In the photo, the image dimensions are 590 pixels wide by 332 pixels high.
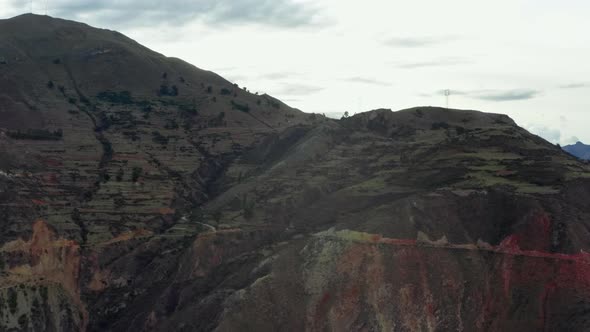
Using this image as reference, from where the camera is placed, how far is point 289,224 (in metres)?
86.2

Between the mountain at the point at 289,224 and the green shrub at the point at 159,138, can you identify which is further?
the green shrub at the point at 159,138

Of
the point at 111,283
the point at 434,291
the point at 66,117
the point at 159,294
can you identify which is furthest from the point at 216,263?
the point at 66,117

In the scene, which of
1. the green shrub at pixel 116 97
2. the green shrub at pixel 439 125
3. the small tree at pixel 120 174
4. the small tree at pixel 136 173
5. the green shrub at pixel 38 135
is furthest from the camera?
the green shrub at pixel 116 97

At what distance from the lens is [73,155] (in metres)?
112

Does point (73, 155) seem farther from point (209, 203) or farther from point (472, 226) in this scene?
point (472, 226)

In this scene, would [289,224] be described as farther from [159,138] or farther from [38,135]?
[38,135]

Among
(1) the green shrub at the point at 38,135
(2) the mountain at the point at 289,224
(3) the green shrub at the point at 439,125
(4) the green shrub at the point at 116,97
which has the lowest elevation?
(2) the mountain at the point at 289,224

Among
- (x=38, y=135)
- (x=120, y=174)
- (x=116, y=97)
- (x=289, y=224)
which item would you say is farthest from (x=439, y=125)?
(x=116, y=97)

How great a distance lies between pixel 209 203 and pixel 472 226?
1848 inches

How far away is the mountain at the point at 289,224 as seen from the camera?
6494cm

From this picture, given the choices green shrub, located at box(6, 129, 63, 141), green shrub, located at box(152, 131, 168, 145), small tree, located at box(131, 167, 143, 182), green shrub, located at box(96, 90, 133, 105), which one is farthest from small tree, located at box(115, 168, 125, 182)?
green shrub, located at box(96, 90, 133, 105)

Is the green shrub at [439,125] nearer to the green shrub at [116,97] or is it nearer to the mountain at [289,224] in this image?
the mountain at [289,224]

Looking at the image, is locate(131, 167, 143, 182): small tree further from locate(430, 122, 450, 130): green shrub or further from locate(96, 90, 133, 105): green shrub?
locate(430, 122, 450, 130): green shrub

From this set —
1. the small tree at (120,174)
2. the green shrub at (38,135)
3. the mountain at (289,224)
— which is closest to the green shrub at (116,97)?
the mountain at (289,224)
